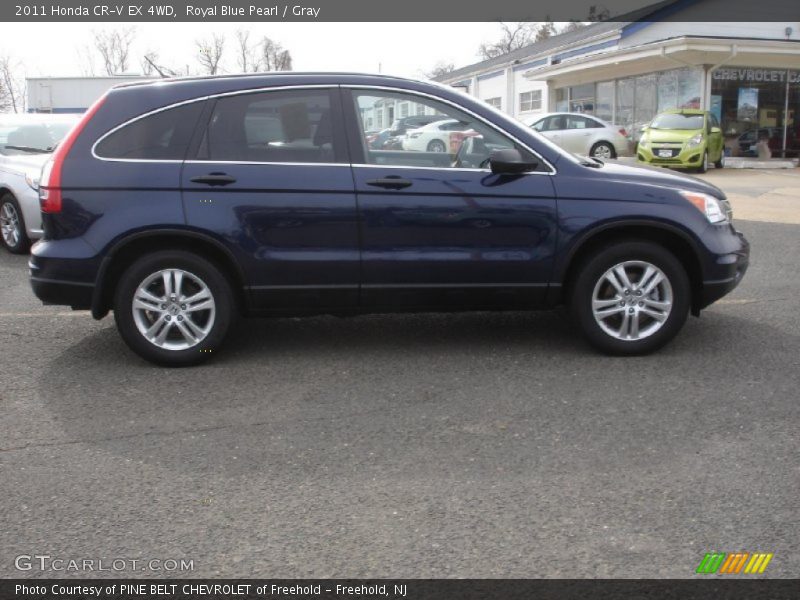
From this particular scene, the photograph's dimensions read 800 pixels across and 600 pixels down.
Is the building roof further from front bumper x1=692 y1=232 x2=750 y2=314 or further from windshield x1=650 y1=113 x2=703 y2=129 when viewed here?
front bumper x1=692 y1=232 x2=750 y2=314

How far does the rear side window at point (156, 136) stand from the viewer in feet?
16.5

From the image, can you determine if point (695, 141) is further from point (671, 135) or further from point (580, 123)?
point (580, 123)

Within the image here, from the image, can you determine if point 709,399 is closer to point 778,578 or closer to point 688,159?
point 778,578

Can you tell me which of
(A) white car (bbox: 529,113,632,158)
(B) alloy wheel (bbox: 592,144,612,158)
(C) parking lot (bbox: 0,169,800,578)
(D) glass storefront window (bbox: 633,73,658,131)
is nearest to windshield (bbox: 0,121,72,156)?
(C) parking lot (bbox: 0,169,800,578)

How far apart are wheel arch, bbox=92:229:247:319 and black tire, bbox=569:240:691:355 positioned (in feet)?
7.10

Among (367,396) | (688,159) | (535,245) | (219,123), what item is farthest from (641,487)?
(688,159)

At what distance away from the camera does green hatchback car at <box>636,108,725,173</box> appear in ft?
66.3

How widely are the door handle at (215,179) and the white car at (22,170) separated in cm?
446

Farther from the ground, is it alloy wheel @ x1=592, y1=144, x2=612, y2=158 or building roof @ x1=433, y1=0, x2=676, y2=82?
building roof @ x1=433, y1=0, x2=676, y2=82

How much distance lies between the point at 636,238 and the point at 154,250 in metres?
3.12

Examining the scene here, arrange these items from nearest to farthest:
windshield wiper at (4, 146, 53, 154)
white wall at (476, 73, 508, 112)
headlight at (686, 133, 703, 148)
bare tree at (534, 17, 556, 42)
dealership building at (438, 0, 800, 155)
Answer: windshield wiper at (4, 146, 53, 154), headlight at (686, 133, 703, 148), dealership building at (438, 0, 800, 155), white wall at (476, 73, 508, 112), bare tree at (534, 17, 556, 42)

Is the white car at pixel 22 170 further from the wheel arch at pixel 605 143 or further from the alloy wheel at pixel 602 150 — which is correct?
the alloy wheel at pixel 602 150

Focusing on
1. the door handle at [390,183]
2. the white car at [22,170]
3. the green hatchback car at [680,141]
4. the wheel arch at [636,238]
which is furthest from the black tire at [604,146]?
the door handle at [390,183]
